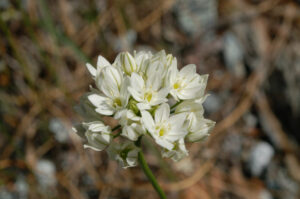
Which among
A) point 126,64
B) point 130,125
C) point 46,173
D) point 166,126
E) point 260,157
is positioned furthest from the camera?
point 260,157

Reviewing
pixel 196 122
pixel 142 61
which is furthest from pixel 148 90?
pixel 196 122

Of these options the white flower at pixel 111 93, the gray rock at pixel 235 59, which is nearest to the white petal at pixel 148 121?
the white flower at pixel 111 93

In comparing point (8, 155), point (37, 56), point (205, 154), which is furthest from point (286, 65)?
point (8, 155)

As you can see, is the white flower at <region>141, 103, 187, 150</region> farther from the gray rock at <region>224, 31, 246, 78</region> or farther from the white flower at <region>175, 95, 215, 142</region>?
the gray rock at <region>224, 31, 246, 78</region>

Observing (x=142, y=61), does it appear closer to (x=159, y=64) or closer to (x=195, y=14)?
(x=159, y=64)

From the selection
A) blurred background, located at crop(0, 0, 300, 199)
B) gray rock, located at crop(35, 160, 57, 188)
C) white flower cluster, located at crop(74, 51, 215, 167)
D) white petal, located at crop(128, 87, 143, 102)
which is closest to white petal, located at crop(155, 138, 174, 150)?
white flower cluster, located at crop(74, 51, 215, 167)

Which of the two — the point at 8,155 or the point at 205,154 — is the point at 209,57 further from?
the point at 8,155
